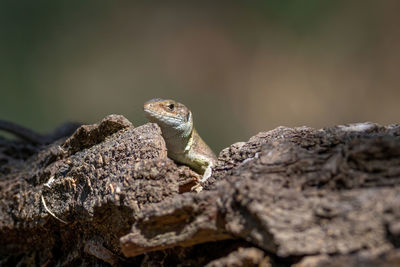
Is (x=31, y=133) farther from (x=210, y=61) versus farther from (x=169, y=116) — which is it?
(x=210, y=61)

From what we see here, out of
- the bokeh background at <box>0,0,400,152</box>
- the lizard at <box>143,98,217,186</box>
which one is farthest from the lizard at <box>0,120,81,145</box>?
the bokeh background at <box>0,0,400,152</box>

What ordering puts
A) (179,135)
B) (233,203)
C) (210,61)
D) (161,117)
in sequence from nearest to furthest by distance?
(233,203) < (161,117) < (179,135) < (210,61)

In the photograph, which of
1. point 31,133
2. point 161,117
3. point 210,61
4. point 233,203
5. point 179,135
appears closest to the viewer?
point 233,203

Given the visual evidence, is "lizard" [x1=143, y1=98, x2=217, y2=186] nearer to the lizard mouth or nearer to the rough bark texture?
the lizard mouth

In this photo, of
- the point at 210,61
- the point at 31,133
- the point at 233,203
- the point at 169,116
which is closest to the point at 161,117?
the point at 169,116

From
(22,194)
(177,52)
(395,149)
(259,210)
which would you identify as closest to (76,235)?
(22,194)

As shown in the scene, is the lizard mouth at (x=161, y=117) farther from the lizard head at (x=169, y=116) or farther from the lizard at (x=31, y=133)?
the lizard at (x=31, y=133)

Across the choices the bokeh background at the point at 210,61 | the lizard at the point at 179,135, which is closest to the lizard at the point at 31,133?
the lizard at the point at 179,135

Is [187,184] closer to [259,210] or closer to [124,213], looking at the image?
[124,213]
